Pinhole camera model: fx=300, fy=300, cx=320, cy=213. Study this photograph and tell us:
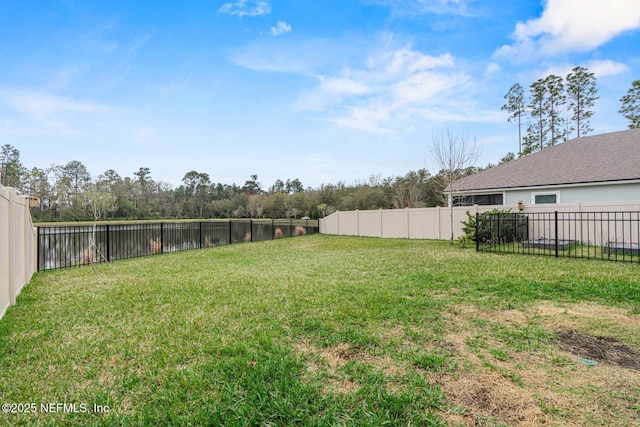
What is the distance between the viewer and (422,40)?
9.84 meters

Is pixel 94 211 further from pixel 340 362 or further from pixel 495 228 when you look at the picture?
pixel 495 228

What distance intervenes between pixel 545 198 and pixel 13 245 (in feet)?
50.4

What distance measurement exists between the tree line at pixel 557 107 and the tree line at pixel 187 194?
4.71 meters

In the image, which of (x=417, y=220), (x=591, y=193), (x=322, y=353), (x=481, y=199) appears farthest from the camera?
(x=481, y=199)

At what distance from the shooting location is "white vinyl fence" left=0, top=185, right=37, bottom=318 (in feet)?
12.1

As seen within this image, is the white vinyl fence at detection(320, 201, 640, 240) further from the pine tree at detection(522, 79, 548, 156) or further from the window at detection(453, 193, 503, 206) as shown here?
the pine tree at detection(522, 79, 548, 156)

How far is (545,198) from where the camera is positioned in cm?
1194

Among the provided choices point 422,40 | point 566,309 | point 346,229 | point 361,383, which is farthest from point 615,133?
point 361,383

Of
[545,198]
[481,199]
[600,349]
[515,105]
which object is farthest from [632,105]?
[600,349]

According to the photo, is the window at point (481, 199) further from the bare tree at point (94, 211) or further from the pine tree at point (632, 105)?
the bare tree at point (94, 211)

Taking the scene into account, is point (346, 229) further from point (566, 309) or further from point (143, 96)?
point (566, 309)

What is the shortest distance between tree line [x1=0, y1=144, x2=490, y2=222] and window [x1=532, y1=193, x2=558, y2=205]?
2944mm

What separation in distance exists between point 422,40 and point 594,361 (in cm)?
1019

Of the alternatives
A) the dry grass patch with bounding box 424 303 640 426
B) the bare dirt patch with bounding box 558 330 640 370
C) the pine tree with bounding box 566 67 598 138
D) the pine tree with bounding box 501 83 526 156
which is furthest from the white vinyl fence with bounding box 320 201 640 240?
the pine tree with bounding box 501 83 526 156
